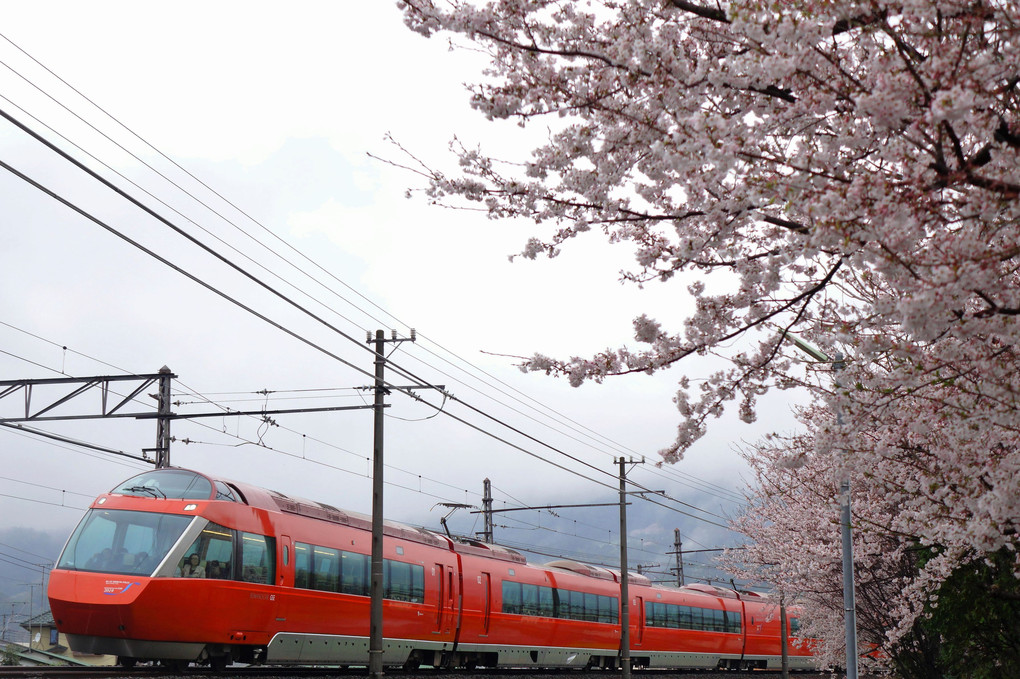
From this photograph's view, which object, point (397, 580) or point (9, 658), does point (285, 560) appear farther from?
point (9, 658)

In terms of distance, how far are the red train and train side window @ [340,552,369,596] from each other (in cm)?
3

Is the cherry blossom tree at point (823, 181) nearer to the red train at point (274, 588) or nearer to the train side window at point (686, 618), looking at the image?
the red train at point (274, 588)

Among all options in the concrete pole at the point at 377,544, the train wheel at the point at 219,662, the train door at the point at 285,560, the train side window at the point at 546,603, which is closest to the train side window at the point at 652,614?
the train side window at the point at 546,603

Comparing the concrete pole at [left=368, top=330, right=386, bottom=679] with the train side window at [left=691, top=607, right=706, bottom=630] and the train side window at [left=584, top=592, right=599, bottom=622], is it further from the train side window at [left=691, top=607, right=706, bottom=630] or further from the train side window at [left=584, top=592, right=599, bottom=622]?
the train side window at [left=691, top=607, right=706, bottom=630]

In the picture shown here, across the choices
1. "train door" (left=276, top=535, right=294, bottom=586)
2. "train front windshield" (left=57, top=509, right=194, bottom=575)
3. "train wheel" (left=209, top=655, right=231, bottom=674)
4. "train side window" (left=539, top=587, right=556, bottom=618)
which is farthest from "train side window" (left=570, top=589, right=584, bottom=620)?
"train front windshield" (left=57, top=509, right=194, bottom=575)

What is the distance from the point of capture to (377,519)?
754 inches

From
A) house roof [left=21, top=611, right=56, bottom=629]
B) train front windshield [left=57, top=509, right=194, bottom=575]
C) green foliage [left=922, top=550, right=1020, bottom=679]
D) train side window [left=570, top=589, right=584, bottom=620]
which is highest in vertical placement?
train front windshield [left=57, top=509, right=194, bottom=575]

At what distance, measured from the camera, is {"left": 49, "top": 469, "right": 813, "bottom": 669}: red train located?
1529 cm

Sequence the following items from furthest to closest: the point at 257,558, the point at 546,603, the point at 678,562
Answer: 1. the point at 678,562
2. the point at 546,603
3. the point at 257,558

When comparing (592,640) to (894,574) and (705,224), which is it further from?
(705,224)

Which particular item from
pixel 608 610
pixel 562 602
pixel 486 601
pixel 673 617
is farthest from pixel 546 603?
pixel 673 617

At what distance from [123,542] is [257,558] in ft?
7.34

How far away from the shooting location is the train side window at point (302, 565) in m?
17.8

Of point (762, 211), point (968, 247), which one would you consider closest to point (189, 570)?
point (762, 211)
